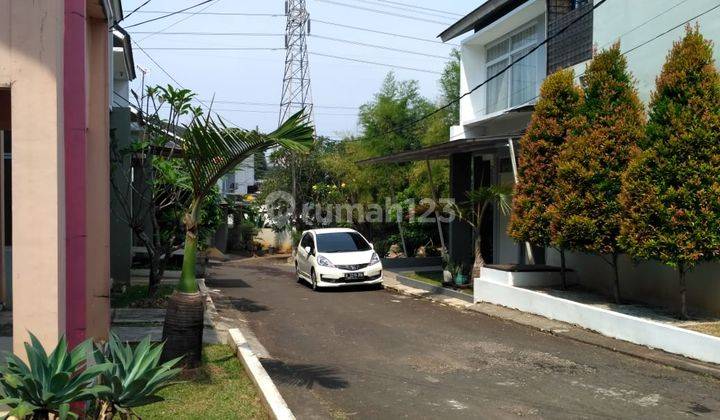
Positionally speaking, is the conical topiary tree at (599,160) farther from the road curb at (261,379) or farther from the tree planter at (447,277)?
the road curb at (261,379)

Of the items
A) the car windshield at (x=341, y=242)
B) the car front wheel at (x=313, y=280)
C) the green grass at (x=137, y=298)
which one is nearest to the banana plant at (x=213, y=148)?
the green grass at (x=137, y=298)

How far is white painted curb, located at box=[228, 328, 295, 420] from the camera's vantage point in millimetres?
5863

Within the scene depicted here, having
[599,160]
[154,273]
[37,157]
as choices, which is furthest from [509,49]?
[37,157]

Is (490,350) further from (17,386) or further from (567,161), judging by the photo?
(17,386)

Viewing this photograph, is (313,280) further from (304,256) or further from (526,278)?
(526,278)

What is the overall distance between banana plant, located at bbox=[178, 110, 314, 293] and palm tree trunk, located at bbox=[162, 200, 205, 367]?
0.04 ft

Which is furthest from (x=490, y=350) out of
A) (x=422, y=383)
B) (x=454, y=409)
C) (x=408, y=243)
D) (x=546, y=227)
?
(x=408, y=243)

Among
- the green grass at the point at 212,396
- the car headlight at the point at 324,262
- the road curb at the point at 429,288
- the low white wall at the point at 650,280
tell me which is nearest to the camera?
the green grass at the point at 212,396

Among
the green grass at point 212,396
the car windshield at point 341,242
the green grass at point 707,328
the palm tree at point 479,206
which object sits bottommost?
the green grass at point 212,396

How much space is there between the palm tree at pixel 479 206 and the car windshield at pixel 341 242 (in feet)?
10.8

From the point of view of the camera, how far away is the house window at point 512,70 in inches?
699

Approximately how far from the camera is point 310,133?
7.51 meters

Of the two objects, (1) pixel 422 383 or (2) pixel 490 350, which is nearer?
(1) pixel 422 383

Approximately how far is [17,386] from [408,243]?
71.2 ft
